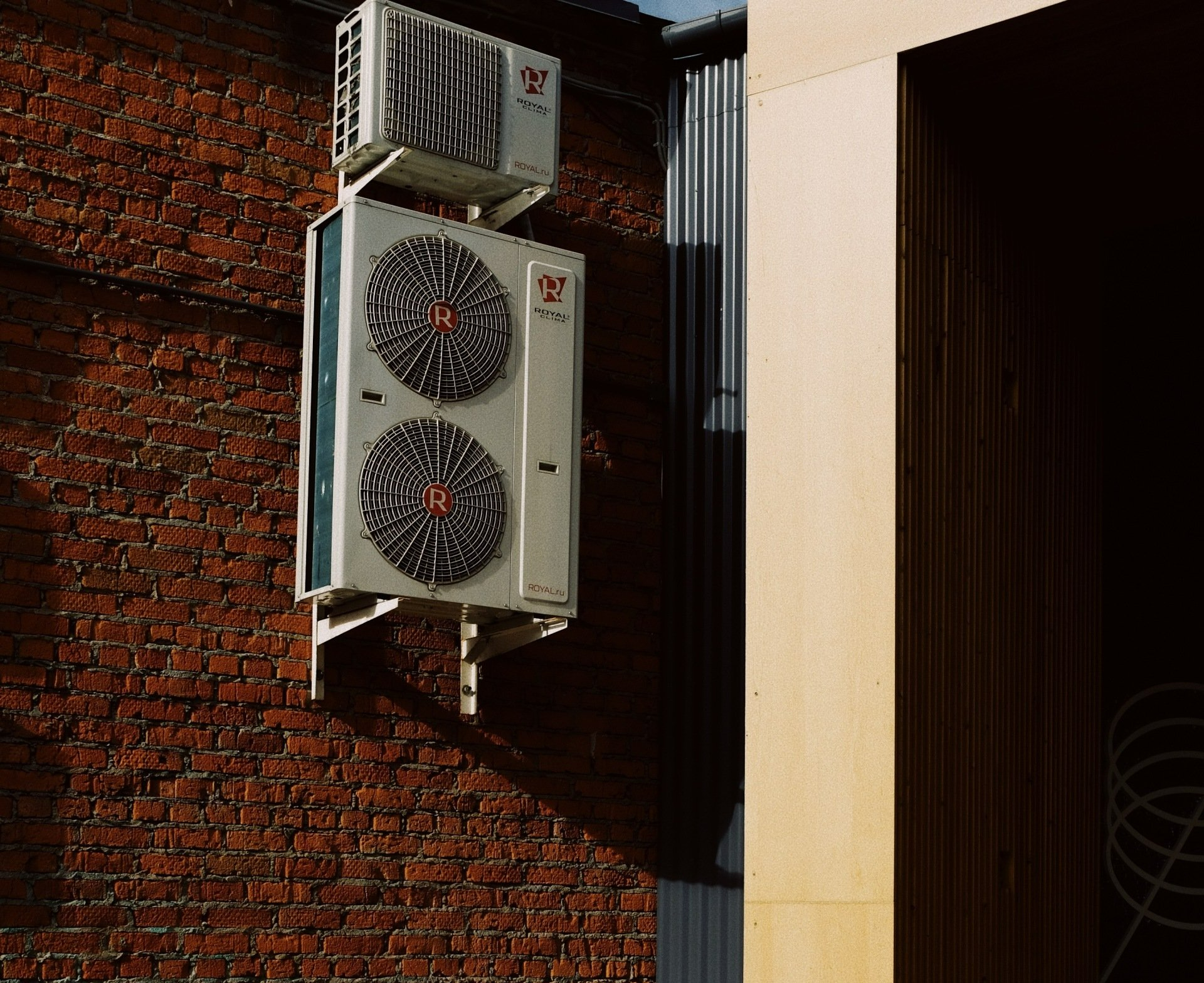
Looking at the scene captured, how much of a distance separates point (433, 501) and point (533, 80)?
132cm

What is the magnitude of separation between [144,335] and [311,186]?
725 millimetres

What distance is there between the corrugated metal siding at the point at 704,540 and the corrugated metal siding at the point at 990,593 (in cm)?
91

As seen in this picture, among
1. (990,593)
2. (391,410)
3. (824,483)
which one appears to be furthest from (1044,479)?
(391,410)

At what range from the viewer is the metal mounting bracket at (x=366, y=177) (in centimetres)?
480

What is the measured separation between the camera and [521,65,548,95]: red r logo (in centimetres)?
503

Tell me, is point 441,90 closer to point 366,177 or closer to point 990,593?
point 366,177

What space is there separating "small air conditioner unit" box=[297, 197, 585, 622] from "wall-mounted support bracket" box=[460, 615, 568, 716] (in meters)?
0.17

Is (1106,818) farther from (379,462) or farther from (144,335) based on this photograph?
(144,335)

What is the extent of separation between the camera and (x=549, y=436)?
4961 mm

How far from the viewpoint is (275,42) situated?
16.5ft

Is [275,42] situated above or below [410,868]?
above

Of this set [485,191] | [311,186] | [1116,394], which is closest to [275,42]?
[311,186]

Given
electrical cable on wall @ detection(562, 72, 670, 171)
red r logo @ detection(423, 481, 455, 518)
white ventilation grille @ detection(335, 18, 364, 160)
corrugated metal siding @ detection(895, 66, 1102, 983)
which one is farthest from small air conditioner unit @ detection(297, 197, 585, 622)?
corrugated metal siding @ detection(895, 66, 1102, 983)

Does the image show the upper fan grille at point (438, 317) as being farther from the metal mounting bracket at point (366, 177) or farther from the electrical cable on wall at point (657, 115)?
the electrical cable on wall at point (657, 115)
